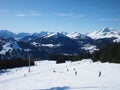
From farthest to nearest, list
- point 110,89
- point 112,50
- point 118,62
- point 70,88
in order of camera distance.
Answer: point 112,50
point 118,62
point 70,88
point 110,89

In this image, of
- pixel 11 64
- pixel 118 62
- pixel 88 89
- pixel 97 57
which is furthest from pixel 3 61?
pixel 88 89

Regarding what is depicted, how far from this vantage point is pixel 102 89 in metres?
28.8

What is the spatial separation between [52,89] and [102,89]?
756 centimetres

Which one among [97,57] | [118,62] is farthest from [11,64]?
[118,62]

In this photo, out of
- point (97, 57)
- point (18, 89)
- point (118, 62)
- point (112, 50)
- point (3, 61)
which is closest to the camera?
point (18, 89)

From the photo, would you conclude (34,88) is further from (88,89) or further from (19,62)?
(19,62)

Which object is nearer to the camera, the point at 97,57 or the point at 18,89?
the point at 18,89

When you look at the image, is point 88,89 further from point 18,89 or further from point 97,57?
point 97,57

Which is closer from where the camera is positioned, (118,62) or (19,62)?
(118,62)

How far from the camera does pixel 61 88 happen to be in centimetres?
3231

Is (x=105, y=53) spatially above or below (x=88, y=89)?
above

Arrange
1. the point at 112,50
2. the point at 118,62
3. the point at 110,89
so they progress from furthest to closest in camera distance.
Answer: the point at 112,50, the point at 118,62, the point at 110,89

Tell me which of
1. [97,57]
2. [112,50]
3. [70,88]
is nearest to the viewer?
[70,88]

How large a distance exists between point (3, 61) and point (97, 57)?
50498 millimetres
